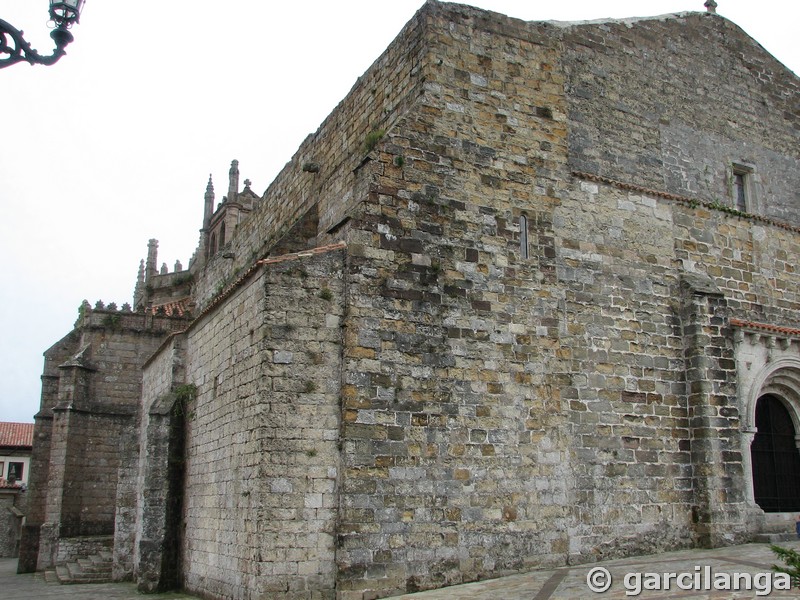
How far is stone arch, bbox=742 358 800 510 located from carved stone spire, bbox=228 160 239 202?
93.6 ft

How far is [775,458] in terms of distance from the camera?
1398 centimetres

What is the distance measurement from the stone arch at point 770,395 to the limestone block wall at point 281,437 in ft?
23.6

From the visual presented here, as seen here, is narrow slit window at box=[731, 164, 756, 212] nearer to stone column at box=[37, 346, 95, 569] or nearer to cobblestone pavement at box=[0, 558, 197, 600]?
cobblestone pavement at box=[0, 558, 197, 600]

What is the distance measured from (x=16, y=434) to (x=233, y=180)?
19658mm

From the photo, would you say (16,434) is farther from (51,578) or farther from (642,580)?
(642,580)

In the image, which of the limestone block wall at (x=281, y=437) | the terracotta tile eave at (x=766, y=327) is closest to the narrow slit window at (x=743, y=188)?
the terracotta tile eave at (x=766, y=327)

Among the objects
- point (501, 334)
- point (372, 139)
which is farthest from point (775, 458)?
point (372, 139)

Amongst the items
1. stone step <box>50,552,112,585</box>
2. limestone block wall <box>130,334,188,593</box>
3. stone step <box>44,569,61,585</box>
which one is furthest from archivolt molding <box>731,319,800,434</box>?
stone step <box>44,569,61,585</box>

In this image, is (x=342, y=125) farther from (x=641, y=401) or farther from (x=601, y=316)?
(x=641, y=401)

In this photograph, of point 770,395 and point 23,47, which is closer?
point 23,47

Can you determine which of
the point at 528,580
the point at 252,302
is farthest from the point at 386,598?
the point at 252,302

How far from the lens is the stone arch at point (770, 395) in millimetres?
13148

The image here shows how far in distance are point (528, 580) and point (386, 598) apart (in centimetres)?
186

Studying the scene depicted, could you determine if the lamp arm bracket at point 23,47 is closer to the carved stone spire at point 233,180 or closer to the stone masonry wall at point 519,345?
the stone masonry wall at point 519,345
